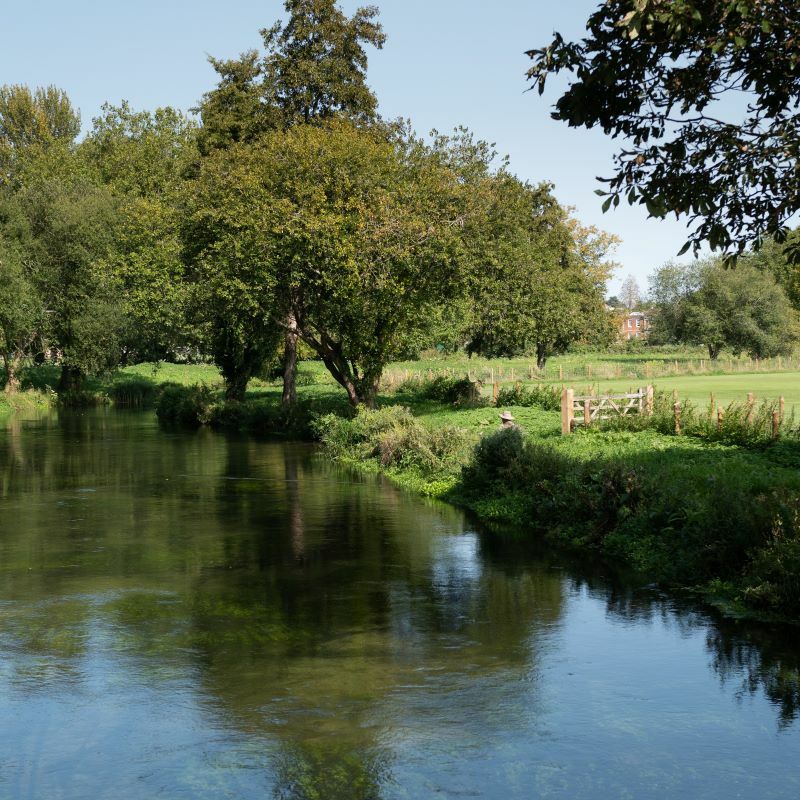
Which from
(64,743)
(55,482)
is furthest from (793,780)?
(55,482)

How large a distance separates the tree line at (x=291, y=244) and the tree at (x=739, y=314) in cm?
2720

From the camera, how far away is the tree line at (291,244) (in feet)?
127

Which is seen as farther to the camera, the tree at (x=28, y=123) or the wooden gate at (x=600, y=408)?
the tree at (x=28, y=123)

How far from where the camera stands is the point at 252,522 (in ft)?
75.9

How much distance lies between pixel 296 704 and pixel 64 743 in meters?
2.49

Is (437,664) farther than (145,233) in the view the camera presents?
No

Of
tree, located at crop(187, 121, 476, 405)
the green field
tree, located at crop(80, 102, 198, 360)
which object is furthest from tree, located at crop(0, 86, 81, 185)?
tree, located at crop(187, 121, 476, 405)

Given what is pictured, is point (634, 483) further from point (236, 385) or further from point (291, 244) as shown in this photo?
point (236, 385)

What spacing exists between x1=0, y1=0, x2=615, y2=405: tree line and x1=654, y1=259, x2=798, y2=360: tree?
27195 millimetres

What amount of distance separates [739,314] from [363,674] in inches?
3560

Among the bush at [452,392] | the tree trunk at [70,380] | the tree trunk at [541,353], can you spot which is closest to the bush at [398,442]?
the bush at [452,392]

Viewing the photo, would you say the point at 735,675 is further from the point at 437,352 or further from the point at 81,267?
the point at 437,352

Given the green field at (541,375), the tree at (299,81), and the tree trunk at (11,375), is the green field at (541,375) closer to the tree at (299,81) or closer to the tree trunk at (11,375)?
the tree trunk at (11,375)

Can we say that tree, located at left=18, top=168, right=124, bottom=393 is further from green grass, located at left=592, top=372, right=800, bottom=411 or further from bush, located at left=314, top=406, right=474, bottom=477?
green grass, located at left=592, top=372, right=800, bottom=411
